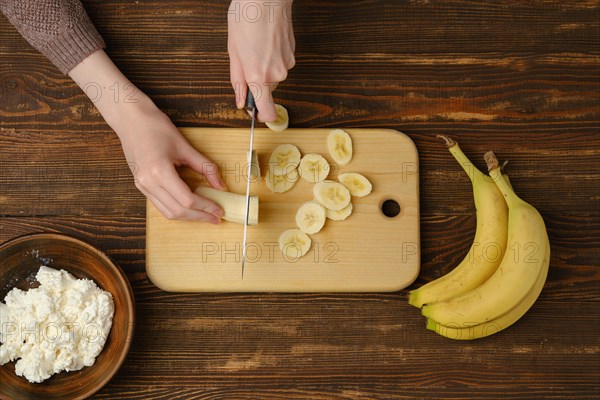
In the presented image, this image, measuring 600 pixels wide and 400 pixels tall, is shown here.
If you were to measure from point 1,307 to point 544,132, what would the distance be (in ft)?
5.77

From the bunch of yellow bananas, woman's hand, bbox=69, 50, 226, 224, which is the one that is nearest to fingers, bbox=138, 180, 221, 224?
woman's hand, bbox=69, 50, 226, 224

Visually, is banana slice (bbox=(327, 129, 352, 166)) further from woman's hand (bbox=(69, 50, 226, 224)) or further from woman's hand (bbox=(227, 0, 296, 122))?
woman's hand (bbox=(69, 50, 226, 224))

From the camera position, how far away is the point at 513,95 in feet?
6.20

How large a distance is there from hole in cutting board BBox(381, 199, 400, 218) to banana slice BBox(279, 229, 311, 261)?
28 centimetres

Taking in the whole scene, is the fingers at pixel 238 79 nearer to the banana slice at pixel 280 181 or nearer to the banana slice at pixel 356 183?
the banana slice at pixel 280 181

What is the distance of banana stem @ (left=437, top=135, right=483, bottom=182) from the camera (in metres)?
1.78

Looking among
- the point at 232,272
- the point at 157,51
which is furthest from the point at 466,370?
the point at 157,51

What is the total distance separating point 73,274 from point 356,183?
897 millimetres

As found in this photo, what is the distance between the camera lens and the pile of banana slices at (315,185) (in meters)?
1.74

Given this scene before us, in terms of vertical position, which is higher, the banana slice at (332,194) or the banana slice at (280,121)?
the banana slice at (280,121)

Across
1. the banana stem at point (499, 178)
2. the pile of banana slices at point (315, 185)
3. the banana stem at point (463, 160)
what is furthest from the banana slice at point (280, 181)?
the banana stem at point (499, 178)

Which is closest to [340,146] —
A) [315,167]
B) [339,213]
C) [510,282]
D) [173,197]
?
[315,167]

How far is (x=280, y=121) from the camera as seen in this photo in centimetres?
178

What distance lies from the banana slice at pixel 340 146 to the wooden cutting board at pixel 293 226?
0.07 feet
